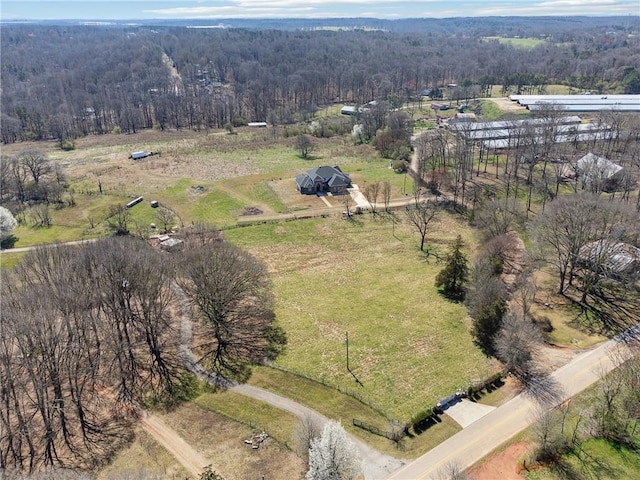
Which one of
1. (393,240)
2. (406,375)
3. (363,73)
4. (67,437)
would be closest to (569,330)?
(406,375)

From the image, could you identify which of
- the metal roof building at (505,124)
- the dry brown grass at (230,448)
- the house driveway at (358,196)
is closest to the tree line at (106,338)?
the dry brown grass at (230,448)

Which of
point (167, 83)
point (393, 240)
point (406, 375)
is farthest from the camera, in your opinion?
point (167, 83)

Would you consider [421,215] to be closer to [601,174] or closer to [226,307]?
[601,174]

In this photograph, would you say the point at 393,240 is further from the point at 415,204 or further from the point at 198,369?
the point at 198,369

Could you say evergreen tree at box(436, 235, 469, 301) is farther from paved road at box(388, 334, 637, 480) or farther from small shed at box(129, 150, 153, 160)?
small shed at box(129, 150, 153, 160)

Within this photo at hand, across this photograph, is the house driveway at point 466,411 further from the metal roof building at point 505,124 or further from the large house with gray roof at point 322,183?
the metal roof building at point 505,124

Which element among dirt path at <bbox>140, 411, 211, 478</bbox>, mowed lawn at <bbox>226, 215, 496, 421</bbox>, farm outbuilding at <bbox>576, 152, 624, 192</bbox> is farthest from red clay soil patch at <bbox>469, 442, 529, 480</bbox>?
farm outbuilding at <bbox>576, 152, 624, 192</bbox>
